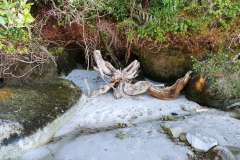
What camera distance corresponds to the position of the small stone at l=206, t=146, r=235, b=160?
11.5ft

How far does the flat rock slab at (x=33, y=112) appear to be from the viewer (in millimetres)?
3686

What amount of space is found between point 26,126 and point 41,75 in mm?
2156

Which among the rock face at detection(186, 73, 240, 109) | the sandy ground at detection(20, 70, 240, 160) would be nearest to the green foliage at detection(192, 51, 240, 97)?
the rock face at detection(186, 73, 240, 109)

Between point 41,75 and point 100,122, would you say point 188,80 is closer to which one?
point 100,122

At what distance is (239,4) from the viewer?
5980 millimetres

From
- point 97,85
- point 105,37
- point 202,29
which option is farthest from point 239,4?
point 97,85

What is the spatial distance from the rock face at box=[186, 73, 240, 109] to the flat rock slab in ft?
9.00

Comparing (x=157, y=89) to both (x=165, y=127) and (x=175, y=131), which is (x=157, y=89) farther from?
(x=175, y=131)

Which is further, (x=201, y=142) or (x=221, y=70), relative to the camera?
(x=221, y=70)

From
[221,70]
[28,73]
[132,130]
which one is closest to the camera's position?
[132,130]

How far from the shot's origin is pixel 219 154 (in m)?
3.51

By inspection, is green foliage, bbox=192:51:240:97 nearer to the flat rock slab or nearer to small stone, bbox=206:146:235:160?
small stone, bbox=206:146:235:160

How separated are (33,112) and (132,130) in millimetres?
1815

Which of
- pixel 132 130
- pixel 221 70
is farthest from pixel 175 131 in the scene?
pixel 221 70
